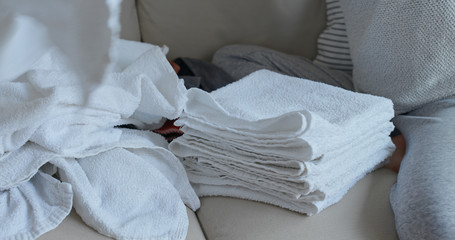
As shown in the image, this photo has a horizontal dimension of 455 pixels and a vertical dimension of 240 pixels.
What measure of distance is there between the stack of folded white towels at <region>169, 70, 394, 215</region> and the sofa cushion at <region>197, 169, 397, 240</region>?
16 millimetres

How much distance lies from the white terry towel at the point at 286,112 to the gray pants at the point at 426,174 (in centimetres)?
9

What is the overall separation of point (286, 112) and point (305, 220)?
0.19 m

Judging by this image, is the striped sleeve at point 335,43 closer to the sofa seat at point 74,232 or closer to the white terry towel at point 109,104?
the white terry towel at point 109,104

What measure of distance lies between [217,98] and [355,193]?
12.0 inches

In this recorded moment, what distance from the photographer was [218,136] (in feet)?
2.75

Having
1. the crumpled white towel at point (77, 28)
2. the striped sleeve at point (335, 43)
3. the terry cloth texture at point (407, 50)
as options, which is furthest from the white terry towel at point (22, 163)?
the striped sleeve at point (335, 43)

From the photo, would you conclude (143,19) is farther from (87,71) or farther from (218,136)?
(87,71)

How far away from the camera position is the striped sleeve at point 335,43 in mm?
1277

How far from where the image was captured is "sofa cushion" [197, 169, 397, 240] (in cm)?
76

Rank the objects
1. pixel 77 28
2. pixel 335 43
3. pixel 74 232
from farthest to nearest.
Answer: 1. pixel 335 43
2. pixel 74 232
3. pixel 77 28

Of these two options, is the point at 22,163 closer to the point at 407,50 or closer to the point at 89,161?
the point at 89,161

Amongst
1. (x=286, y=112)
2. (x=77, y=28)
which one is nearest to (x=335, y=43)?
(x=286, y=112)

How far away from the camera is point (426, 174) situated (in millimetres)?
784

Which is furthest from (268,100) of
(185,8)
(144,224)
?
(185,8)
